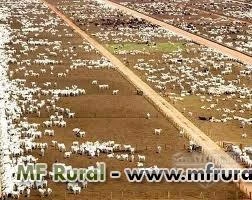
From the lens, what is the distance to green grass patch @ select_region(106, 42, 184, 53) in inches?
3465

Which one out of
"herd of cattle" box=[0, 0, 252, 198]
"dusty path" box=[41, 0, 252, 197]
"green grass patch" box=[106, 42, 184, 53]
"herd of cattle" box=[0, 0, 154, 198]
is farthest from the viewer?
"green grass patch" box=[106, 42, 184, 53]

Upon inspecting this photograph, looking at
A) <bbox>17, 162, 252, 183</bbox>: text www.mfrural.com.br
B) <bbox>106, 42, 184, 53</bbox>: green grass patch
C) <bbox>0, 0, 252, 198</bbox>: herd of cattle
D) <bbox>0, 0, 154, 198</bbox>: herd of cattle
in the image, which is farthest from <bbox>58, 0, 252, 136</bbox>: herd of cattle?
<bbox>17, 162, 252, 183</bbox>: text www.mfrural.com.br

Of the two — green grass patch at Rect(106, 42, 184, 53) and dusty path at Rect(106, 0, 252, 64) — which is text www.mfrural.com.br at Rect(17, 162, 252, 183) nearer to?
dusty path at Rect(106, 0, 252, 64)

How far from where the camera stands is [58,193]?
37406 millimetres

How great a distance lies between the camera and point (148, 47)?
90250 millimetres

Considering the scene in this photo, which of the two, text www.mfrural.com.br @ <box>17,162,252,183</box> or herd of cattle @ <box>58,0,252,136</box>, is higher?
herd of cattle @ <box>58,0,252,136</box>

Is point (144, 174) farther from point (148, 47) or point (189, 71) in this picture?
point (148, 47)

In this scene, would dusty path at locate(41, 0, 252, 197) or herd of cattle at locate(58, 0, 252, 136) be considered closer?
dusty path at locate(41, 0, 252, 197)

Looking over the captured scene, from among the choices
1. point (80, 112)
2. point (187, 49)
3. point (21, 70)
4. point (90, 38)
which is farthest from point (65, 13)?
point (80, 112)

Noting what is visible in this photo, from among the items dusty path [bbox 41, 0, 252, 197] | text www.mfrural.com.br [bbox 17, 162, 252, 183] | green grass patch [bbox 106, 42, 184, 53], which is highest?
green grass patch [bbox 106, 42, 184, 53]

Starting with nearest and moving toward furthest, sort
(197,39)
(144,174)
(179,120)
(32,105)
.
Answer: (144,174) < (179,120) < (32,105) < (197,39)

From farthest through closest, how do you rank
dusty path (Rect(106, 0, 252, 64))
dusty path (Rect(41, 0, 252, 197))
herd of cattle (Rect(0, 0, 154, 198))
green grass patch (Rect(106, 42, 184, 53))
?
green grass patch (Rect(106, 42, 184, 53)) < dusty path (Rect(106, 0, 252, 64)) < dusty path (Rect(41, 0, 252, 197)) < herd of cattle (Rect(0, 0, 154, 198))

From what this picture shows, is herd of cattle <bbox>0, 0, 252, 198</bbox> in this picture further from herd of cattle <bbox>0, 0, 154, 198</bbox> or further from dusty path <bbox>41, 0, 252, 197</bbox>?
dusty path <bbox>41, 0, 252, 197</bbox>

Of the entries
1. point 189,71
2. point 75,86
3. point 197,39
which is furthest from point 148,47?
point 75,86
